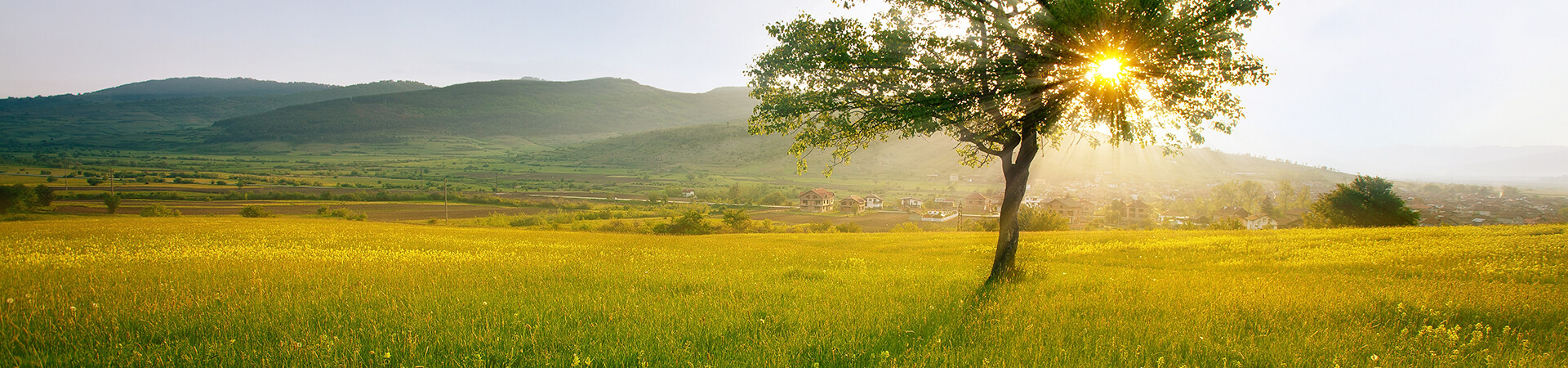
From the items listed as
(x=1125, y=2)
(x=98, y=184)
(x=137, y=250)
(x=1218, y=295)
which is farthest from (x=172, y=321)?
(x=98, y=184)

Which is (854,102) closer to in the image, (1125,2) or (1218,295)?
(1125,2)

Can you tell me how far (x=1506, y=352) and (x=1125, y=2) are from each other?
5561 millimetres

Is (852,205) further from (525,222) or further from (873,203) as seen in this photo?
(525,222)

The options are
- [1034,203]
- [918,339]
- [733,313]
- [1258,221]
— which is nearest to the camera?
[918,339]

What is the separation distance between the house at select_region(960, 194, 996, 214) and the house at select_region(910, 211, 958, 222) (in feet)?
12.1

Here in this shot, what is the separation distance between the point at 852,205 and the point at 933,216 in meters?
19.9

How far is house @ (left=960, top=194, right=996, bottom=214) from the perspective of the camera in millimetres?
103088

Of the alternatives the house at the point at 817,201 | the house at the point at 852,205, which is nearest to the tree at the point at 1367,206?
the house at the point at 852,205

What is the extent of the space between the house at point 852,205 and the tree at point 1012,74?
4151 inches

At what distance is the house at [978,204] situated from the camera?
10309 cm

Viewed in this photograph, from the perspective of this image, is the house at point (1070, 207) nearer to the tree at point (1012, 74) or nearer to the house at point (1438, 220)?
the house at point (1438, 220)

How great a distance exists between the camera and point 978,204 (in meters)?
115

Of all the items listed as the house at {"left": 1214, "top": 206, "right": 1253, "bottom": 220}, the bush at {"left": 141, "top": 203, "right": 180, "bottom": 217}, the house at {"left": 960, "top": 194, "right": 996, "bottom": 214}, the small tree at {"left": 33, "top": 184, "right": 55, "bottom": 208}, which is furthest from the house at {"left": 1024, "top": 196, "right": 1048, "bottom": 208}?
the small tree at {"left": 33, "top": 184, "right": 55, "bottom": 208}

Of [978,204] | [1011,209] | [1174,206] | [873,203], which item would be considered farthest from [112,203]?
[1174,206]
